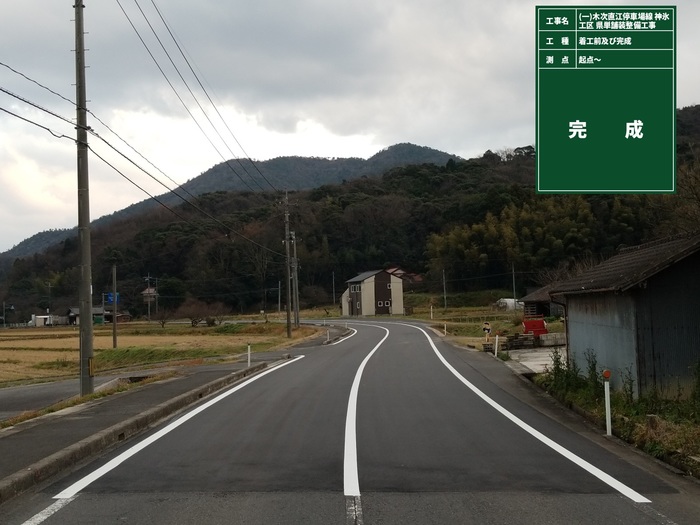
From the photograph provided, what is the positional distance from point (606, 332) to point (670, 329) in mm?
1970

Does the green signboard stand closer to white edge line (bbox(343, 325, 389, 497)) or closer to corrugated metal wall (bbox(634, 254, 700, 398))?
corrugated metal wall (bbox(634, 254, 700, 398))

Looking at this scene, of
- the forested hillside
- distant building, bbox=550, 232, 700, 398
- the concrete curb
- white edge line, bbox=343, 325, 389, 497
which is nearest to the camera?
the concrete curb

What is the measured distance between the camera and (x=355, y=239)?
392 ft

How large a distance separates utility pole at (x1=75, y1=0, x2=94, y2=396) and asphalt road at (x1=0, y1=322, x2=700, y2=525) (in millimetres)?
4217

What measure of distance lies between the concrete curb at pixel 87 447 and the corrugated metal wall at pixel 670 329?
848 centimetres

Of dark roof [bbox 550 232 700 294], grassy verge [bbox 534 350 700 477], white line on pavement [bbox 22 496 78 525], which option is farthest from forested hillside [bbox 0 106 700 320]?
white line on pavement [bbox 22 496 78 525]

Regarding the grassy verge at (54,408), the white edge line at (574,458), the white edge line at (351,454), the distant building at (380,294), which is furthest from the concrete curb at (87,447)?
the distant building at (380,294)

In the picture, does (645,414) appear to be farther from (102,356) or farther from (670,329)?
(102,356)

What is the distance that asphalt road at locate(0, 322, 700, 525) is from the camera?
19.2 feet

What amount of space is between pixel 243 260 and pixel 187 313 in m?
13.2

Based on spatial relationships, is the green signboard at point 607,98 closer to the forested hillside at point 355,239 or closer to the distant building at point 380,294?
the forested hillside at point 355,239

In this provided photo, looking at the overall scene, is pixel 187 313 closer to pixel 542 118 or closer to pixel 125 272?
pixel 125 272

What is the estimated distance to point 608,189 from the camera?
1093 cm

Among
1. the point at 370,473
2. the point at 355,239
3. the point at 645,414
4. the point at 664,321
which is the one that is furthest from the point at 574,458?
the point at 355,239
